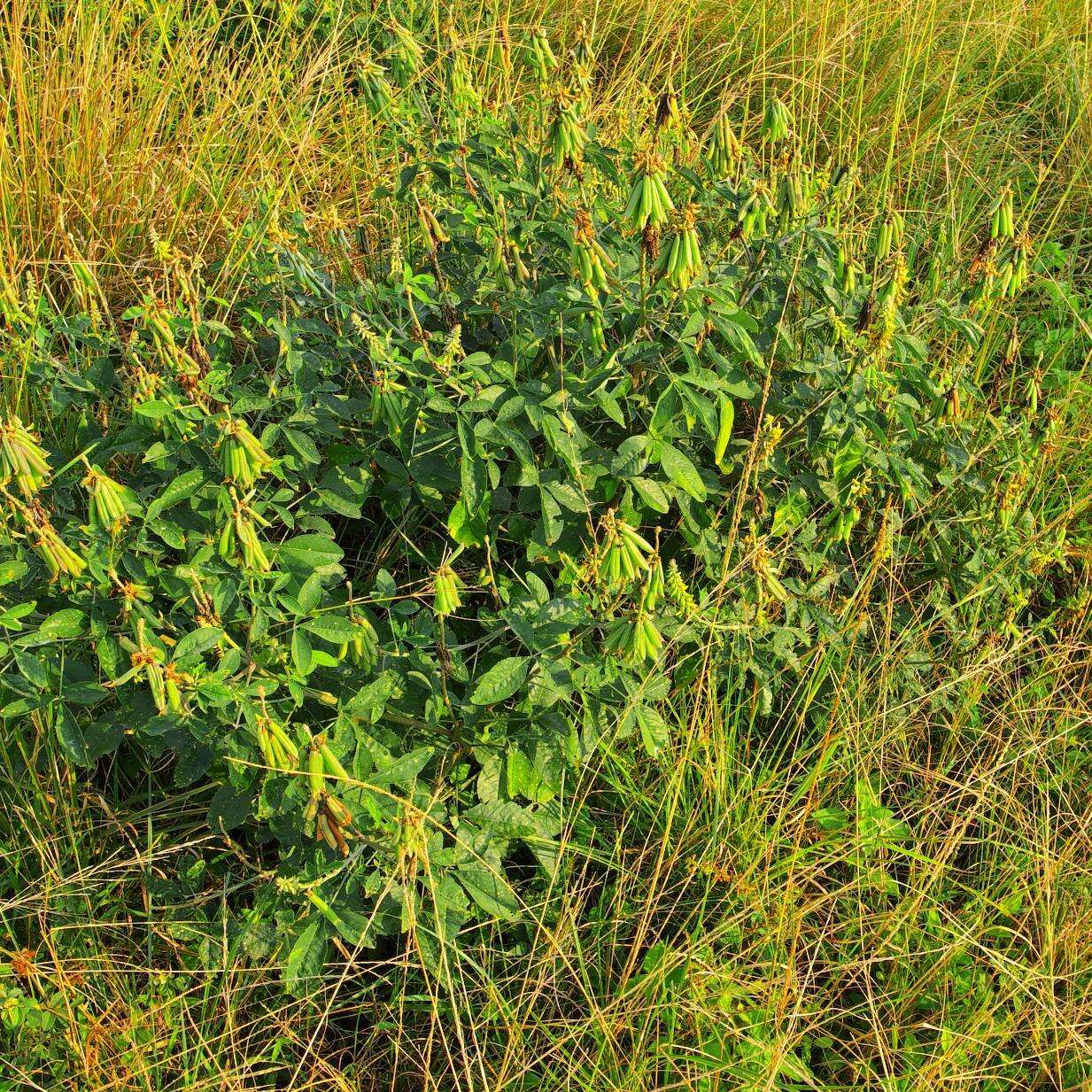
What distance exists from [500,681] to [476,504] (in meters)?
0.32

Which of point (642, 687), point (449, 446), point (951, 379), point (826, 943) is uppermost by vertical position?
point (951, 379)

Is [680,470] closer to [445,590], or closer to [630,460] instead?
[630,460]

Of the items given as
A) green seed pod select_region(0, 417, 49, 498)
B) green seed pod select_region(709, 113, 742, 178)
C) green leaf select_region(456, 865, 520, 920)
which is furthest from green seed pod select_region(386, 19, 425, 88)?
green leaf select_region(456, 865, 520, 920)

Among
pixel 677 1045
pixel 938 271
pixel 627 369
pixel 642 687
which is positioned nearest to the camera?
pixel 677 1045

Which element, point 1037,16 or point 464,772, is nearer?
point 464,772

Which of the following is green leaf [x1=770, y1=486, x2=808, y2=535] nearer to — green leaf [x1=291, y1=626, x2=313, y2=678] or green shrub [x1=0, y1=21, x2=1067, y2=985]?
green shrub [x1=0, y1=21, x2=1067, y2=985]

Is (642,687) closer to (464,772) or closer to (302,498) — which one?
(464,772)

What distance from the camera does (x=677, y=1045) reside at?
1.78 metres

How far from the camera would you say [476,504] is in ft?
6.51

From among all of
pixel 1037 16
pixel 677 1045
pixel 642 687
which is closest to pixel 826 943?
pixel 677 1045

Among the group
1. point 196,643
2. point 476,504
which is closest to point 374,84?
point 476,504

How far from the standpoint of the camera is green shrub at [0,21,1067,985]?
5.85 feet

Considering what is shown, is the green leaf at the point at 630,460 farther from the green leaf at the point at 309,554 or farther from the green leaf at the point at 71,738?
the green leaf at the point at 71,738

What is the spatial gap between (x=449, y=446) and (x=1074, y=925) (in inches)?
51.8
